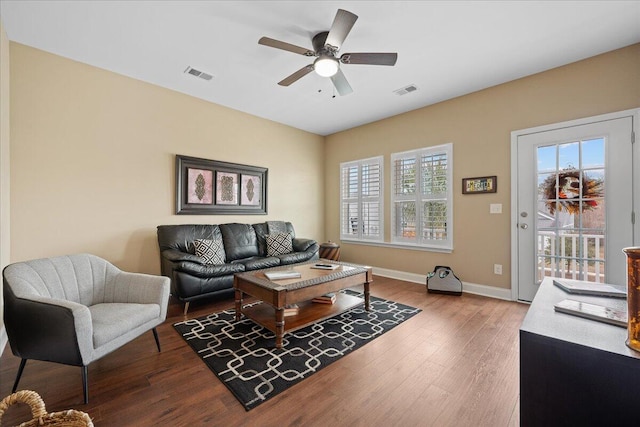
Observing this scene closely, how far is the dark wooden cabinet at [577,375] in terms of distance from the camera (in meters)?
0.75

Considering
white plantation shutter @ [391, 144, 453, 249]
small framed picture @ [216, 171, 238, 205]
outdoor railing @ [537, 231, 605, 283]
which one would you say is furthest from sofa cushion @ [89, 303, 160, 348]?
outdoor railing @ [537, 231, 605, 283]

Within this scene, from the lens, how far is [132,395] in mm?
1629

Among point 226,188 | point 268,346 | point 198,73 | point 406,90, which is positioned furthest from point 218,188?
point 406,90

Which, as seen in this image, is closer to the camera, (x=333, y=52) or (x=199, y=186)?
(x=333, y=52)

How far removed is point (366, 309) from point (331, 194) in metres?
3.17

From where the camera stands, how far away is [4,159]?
7.85ft

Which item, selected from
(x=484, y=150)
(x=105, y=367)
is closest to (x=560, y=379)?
(x=105, y=367)

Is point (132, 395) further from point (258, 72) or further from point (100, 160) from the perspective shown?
point (258, 72)

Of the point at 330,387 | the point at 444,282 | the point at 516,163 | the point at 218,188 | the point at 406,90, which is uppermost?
the point at 406,90

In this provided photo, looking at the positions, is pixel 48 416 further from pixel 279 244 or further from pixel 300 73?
pixel 279 244

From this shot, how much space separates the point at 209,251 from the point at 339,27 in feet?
9.44

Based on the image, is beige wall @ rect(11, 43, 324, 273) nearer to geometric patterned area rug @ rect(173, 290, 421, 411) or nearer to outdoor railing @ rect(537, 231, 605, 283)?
geometric patterned area rug @ rect(173, 290, 421, 411)

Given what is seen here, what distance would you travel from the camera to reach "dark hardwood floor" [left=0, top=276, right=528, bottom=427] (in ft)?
4.77

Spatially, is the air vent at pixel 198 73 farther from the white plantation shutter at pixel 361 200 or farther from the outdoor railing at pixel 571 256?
the outdoor railing at pixel 571 256
